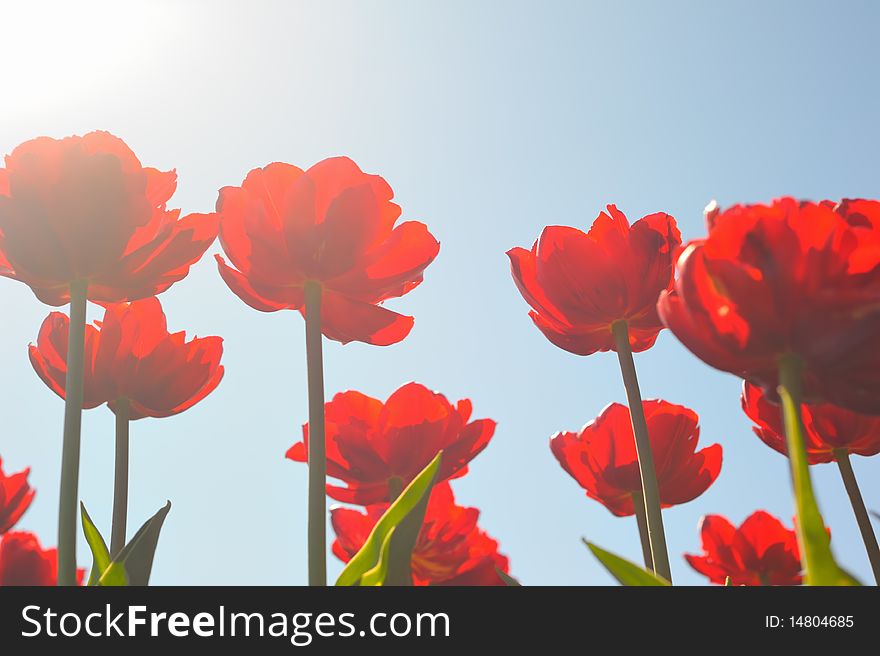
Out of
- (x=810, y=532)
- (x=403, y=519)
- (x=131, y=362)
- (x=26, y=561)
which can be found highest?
(x=131, y=362)

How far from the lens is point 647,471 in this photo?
102cm

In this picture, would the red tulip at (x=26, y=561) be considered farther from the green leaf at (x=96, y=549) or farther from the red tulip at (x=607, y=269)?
the red tulip at (x=607, y=269)

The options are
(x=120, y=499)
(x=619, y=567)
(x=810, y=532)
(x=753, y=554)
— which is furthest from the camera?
(x=753, y=554)

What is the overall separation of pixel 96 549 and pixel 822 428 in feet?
3.32

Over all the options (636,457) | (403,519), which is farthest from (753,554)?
(403,519)

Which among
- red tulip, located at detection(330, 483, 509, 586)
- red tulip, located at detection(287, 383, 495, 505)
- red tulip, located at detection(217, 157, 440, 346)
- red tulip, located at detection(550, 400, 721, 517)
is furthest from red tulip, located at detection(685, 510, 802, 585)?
red tulip, located at detection(217, 157, 440, 346)

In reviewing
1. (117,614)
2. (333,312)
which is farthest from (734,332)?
(333,312)

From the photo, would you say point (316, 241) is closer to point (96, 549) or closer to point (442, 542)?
point (96, 549)

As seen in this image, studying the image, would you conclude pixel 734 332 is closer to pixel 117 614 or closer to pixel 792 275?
pixel 792 275

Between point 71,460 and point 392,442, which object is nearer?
point 71,460

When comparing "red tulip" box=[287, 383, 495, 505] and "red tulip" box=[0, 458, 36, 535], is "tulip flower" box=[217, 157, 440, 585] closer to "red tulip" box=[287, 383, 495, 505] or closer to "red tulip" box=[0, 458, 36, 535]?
"red tulip" box=[287, 383, 495, 505]

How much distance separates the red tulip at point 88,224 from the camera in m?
0.99

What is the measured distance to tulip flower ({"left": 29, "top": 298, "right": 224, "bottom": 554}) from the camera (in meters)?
1.21

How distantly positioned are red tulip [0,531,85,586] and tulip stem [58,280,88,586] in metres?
0.74
